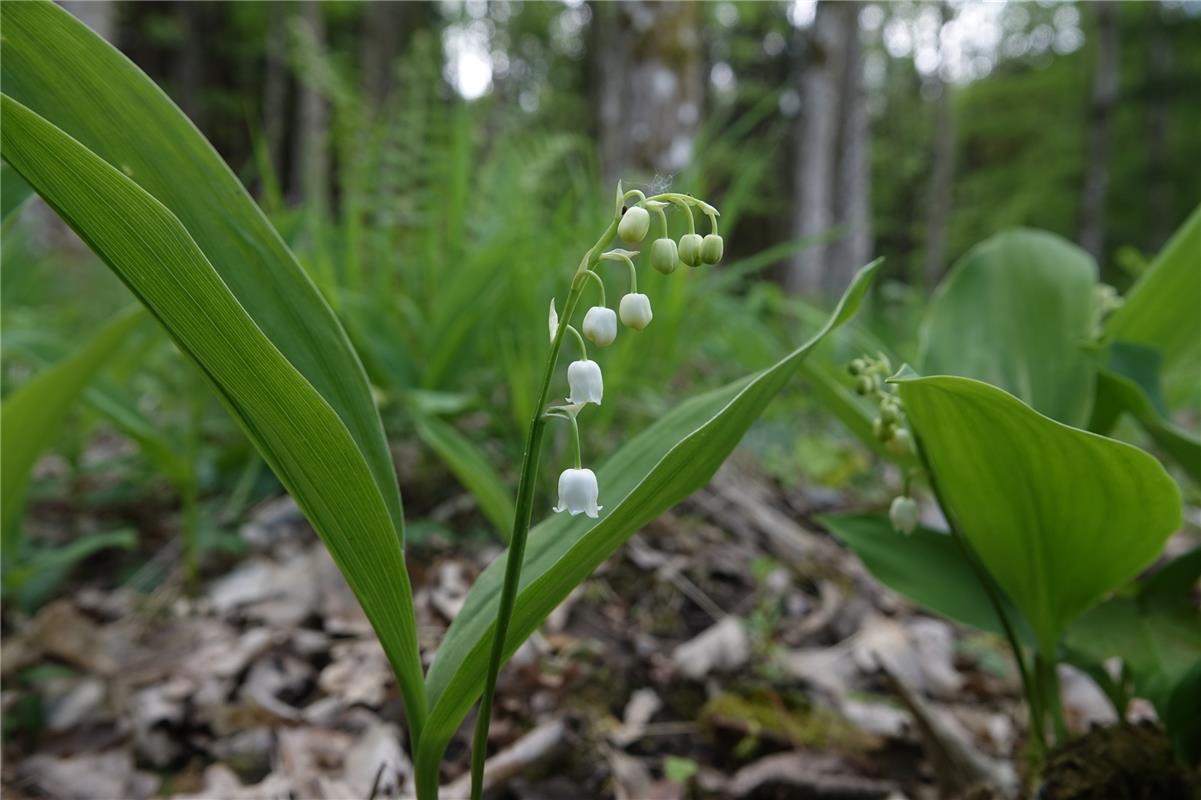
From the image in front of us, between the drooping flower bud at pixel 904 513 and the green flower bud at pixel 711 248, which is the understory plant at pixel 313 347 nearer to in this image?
the green flower bud at pixel 711 248

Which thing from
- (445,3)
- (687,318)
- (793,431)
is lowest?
(793,431)

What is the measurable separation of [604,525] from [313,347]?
0.37 meters

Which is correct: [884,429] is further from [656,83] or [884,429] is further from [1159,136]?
[1159,136]

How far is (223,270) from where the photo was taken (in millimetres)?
813

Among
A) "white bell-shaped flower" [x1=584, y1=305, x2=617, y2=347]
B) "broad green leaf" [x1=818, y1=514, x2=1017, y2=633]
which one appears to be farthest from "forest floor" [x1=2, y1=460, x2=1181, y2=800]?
"white bell-shaped flower" [x1=584, y1=305, x2=617, y2=347]

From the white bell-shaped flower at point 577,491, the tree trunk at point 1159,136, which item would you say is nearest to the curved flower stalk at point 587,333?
the white bell-shaped flower at point 577,491

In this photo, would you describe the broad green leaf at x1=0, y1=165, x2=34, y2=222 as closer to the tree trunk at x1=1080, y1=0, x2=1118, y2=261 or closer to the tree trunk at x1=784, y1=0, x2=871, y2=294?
the tree trunk at x1=784, y1=0, x2=871, y2=294

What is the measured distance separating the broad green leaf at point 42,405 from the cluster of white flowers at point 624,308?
967 millimetres

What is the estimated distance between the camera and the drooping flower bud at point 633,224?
0.65 m

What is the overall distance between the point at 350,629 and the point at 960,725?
121 centimetres

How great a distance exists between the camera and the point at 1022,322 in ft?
4.47

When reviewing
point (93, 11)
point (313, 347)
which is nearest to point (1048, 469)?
point (313, 347)

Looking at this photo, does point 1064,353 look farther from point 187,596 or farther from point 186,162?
point 187,596

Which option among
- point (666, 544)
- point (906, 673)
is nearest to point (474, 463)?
point (666, 544)
